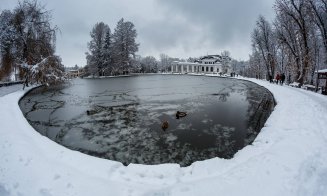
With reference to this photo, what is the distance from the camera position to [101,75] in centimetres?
7094

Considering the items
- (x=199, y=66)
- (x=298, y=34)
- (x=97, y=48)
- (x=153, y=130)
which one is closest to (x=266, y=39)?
(x=298, y=34)

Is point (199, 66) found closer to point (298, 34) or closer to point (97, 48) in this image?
point (97, 48)

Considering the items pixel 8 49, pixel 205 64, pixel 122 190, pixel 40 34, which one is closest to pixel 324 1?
pixel 122 190

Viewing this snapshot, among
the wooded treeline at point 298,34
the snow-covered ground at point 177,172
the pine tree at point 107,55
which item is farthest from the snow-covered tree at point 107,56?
the snow-covered ground at point 177,172

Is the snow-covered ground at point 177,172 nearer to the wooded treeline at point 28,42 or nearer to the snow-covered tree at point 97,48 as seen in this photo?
the wooded treeline at point 28,42

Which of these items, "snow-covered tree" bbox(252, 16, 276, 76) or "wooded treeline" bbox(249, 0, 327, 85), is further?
"snow-covered tree" bbox(252, 16, 276, 76)

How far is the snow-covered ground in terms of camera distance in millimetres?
5761

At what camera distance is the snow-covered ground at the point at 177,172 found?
5.76 m

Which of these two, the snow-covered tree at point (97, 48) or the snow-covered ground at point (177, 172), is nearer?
the snow-covered ground at point (177, 172)

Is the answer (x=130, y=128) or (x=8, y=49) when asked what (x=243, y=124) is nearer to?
(x=130, y=128)

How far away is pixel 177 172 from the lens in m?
6.87

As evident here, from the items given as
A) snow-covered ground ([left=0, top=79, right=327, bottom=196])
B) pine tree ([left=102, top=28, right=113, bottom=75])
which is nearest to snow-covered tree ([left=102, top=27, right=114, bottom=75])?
pine tree ([left=102, top=28, right=113, bottom=75])

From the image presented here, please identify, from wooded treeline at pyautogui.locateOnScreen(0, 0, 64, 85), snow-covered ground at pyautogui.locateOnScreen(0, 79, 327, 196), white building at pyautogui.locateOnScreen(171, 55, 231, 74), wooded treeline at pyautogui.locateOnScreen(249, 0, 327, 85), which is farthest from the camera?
white building at pyautogui.locateOnScreen(171, 55, 231, 74)

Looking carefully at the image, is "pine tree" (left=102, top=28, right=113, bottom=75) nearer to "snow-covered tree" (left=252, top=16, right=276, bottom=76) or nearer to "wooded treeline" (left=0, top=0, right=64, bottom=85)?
"wooded treeline" (left=0, top=0, right=64, bottom=85)
